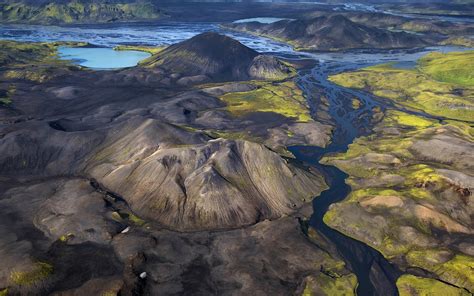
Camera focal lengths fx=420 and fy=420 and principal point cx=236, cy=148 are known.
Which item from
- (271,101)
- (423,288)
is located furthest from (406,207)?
(271,101)

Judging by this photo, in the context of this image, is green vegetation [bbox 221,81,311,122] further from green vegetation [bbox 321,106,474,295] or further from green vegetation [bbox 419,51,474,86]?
green vegetation [bbox 419,51,474,86]

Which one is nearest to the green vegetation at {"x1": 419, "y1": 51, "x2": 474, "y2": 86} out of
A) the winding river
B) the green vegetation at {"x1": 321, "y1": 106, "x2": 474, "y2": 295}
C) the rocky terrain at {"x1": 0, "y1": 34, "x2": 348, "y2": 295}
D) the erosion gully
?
the winding river

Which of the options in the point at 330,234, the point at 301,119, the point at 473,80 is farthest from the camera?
the point at 473,80

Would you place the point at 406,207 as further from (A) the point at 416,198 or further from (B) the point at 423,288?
(B) the point at 423,288

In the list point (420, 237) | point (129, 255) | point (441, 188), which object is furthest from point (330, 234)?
point (129, 255)

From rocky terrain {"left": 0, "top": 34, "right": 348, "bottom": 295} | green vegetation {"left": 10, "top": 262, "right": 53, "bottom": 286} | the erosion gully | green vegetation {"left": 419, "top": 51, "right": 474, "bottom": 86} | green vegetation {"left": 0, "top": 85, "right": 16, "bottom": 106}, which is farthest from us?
green vegetation {"left": 419, "top": 51, "right": 474, "bottom": 86}

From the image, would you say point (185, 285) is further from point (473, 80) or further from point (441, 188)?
point (473, 80)
